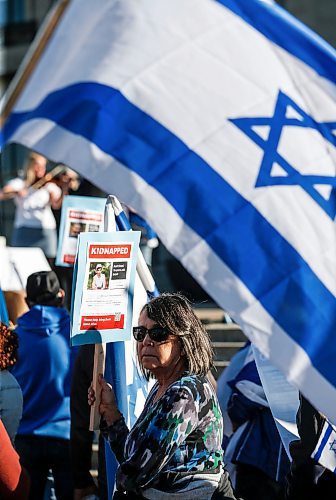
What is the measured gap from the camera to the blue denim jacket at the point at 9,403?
5.26 meters

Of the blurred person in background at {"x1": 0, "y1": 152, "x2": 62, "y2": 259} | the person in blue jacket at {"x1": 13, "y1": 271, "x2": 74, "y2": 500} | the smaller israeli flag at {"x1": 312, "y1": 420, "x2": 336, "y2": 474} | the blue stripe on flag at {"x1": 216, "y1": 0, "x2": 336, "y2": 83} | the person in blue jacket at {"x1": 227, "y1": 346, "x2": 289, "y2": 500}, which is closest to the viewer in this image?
the blue stripe on flag at {"x1": 216, "y1": 0, "x2": 336, "y2": 83}

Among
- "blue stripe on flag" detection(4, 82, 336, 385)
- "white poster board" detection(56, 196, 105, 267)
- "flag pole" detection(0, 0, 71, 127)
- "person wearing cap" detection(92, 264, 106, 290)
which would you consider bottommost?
"white poster board" detection(56, 196, 105, 267)

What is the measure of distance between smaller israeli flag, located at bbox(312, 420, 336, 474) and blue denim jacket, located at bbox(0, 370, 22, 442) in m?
1.32

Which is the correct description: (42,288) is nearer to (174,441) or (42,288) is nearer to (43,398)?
(43,398)

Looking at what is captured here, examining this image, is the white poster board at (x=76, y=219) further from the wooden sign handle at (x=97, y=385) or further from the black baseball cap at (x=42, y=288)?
the wooden sign handle at (x=97, y=385)

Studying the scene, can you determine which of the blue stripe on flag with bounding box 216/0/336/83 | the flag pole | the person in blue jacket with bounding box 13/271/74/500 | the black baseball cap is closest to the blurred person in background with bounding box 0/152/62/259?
the black baseball cap

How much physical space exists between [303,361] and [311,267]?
1.12ft

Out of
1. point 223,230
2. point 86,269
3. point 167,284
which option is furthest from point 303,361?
point 167,284

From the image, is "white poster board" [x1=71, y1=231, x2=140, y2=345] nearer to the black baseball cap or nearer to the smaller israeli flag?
the smaller israeli flag

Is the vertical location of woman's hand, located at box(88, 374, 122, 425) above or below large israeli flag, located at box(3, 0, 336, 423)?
below

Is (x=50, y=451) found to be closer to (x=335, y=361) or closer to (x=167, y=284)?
(x=335, y=361)

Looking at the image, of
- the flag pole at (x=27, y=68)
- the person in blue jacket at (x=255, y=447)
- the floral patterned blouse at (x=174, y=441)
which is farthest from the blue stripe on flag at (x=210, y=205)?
the person in blue jacket at (x=255, y=447)

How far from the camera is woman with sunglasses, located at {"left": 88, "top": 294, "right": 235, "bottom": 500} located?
13.9 feet

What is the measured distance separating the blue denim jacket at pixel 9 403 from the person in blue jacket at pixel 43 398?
1.18 metres
